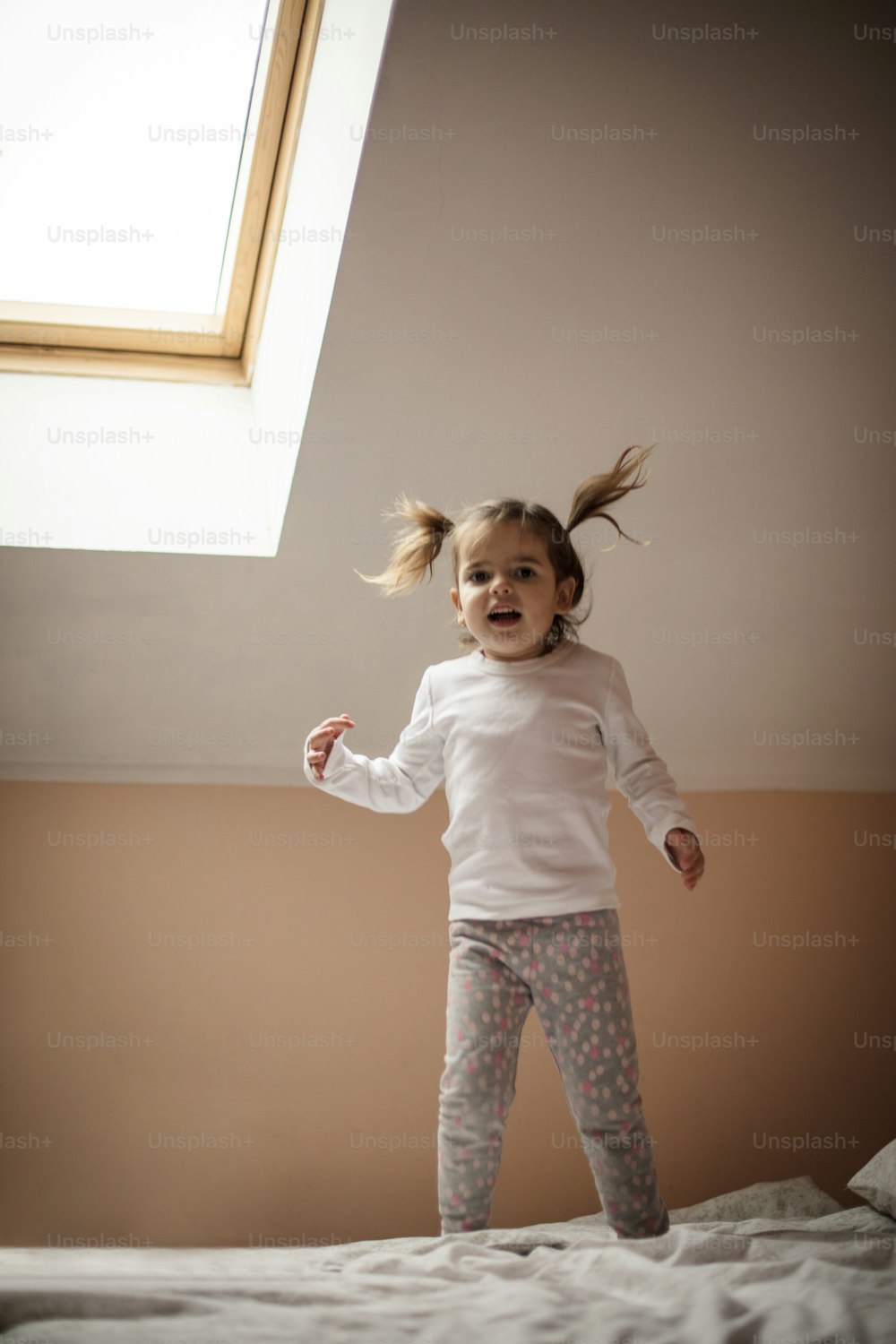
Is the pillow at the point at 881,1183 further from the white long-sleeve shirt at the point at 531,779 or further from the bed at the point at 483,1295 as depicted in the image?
the white long-sleeve shirt at the point at 531,779

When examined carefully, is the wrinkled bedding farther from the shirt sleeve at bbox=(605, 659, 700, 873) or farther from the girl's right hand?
the girl's right hand

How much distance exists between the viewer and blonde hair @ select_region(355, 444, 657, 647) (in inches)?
67.9

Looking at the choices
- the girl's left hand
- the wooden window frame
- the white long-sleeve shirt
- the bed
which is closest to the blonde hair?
the white long-sleeve shirt

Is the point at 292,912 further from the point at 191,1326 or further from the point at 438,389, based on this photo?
the point at 191,1326

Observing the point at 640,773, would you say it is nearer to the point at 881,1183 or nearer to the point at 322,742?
the point at 322,742

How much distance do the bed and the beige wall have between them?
933mm

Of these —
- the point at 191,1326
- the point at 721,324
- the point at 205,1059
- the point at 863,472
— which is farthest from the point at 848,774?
the point at 191,1326

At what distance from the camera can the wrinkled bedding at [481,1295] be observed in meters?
0.93

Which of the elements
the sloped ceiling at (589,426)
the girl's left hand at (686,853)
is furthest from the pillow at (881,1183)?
the sloped ceiling at (589,426)

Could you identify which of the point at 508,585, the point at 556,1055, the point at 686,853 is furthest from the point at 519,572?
the point at 556,1055

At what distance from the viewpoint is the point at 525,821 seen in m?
1.67

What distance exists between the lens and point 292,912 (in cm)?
238

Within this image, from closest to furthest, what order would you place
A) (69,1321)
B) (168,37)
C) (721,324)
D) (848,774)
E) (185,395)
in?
(69,1321) < (721,324) < (168,37) < (185,395) < (848,774)

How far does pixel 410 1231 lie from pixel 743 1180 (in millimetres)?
719
